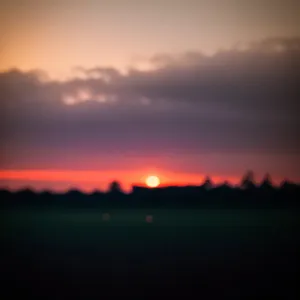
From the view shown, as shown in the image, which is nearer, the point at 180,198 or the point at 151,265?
the point at 151,265

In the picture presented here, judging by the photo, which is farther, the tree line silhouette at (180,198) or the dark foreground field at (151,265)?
the tree line silhouette at (180,198)

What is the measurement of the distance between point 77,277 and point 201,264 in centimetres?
404

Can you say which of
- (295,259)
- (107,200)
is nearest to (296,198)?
(107,200)

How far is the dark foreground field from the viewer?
40.2ft

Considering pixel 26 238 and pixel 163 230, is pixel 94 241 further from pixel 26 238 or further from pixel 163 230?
pixel 163 230

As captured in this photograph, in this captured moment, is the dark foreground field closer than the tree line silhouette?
Yes

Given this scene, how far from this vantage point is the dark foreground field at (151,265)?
12.3 metres

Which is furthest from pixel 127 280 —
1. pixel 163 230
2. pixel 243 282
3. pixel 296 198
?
pixel 296 198

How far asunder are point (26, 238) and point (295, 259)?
13018mm

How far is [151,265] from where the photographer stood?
15797 millimetres

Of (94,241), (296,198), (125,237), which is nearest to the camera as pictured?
(94,241)

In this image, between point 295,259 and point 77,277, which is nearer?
point 77,277

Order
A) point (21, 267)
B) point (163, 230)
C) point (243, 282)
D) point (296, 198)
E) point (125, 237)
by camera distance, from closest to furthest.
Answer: point (243, 282), point (21, 267), point (125, 237), point (163, 230), point (296, 198)

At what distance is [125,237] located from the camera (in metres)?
24.0
